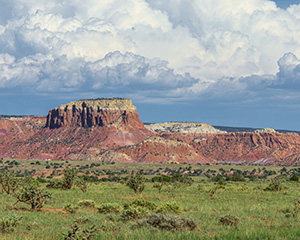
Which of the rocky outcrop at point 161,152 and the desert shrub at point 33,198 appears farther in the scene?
the rocky outcrop at point 161,152

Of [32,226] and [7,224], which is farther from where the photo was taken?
[32,226]

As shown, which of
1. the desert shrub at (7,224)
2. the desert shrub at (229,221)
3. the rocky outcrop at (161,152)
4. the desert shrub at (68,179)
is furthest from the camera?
the rocky outcrop at (161,152)

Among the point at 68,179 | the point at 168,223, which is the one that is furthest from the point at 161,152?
the point at 168,223

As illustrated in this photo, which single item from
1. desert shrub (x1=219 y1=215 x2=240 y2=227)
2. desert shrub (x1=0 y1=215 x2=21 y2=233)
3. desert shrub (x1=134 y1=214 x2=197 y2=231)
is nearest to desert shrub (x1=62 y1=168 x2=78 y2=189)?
desert shrub (x1=0 y1=215 x2=21 y2=233)

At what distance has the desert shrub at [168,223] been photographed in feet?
56.7

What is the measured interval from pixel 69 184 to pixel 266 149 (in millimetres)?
151413

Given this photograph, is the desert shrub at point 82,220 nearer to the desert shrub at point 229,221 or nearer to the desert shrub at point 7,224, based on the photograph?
the desert shrub at point 7,224

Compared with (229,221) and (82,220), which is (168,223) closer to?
(229,221)

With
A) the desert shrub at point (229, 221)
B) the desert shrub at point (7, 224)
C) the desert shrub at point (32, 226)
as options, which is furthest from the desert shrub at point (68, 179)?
the desert shrub at point (229, 221)

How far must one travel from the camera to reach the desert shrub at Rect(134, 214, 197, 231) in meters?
17.3

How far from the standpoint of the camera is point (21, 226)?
19.7 metres

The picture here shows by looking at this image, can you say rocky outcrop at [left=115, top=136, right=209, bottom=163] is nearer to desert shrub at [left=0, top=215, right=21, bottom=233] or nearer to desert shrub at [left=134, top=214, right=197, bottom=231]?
desert shrub at [left=0, top=215, right=21, bottom=233]

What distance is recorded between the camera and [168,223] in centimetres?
1741

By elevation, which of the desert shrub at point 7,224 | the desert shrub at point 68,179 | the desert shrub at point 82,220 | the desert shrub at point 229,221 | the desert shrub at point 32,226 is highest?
the desert shrub at point 7,224
